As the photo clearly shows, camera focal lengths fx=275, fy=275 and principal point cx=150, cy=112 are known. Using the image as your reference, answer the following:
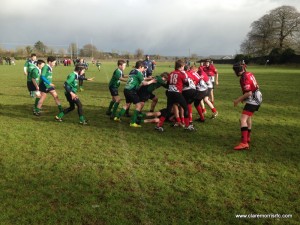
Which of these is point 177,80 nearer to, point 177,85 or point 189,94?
point 177,85

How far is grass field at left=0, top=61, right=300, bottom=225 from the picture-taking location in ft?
13.2

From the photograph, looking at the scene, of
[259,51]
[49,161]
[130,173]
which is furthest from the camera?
[259,51]

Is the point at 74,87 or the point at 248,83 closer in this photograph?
the point at 248,83

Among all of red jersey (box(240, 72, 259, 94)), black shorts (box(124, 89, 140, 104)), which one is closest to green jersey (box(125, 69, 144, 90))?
black shorts (box(124, 89, 140, 104))

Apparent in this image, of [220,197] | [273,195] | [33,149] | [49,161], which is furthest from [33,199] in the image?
[273,195]

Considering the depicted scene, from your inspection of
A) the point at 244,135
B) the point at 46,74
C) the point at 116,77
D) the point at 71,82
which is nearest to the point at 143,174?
the point at 244,135

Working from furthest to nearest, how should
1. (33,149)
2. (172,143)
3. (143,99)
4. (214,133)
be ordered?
(143,99) < (214,133) < (172,143) < (33,149)

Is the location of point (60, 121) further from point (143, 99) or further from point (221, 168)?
point (221, 168)

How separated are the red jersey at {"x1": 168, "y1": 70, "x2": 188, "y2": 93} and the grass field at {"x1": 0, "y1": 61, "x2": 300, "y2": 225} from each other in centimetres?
131

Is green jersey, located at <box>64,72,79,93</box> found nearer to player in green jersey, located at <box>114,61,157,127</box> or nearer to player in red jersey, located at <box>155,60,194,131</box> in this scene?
player in green jersey, located at <box>114,61,157,127</box>

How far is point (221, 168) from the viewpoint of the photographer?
558 cm

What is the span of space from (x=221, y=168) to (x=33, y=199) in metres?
3.53

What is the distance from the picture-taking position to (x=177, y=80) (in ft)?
26.0

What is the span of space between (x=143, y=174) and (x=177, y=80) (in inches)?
138
